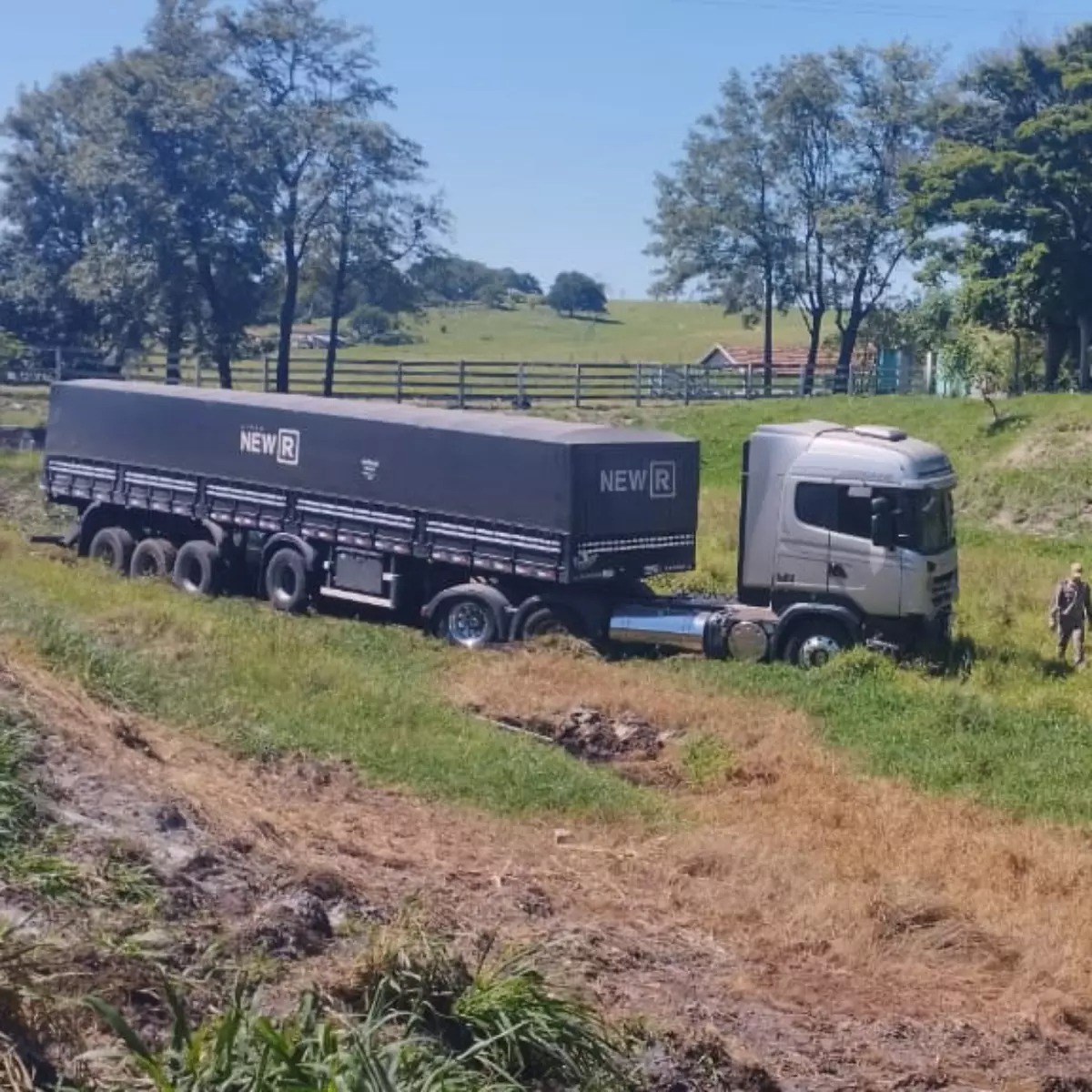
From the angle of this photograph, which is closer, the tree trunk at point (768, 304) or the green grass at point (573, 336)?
the tree trunk at point (768, 304)

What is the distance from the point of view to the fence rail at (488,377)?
150 ft

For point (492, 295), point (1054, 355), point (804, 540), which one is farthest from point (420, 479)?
point (492, 295)

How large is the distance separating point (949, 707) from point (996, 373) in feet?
98.0

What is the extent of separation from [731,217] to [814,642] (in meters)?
36.2

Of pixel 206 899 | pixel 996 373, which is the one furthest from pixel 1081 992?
pixel 996 373

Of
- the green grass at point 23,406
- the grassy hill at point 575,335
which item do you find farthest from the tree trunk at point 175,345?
the grassy hill at point 575,335

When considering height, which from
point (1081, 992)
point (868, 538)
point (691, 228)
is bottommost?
point (1081, 992)

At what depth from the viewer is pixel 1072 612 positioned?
20.3 meters

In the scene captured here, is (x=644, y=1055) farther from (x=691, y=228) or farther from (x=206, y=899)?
(x=691, y=228)

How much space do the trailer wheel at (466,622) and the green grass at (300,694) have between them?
63 centimetres

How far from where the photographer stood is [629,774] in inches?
600

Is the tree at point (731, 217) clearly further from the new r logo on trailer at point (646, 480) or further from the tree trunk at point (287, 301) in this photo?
the new r logo on trailer at point (646, 480)

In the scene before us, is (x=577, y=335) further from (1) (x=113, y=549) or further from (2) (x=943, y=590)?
(2) (x=943, y=590)

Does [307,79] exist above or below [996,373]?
above
